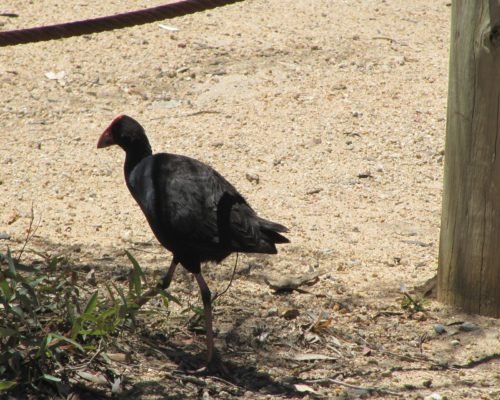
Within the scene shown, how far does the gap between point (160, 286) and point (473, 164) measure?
1.65 m

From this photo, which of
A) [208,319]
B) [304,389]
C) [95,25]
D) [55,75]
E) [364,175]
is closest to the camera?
[95,25]

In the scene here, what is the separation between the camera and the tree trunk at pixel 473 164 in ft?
14.9

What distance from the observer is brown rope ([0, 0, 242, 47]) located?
12.9ft

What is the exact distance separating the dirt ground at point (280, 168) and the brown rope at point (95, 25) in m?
1.48

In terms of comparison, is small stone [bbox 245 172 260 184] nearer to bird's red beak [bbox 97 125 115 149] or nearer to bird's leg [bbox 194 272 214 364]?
bird's red beak [bbox 97 125 115 149]

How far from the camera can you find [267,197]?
6.50 m

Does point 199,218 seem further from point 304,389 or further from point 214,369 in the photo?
point 304,389

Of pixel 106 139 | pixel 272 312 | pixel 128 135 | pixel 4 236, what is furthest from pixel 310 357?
pixel 4 236

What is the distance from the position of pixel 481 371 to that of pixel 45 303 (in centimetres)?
208

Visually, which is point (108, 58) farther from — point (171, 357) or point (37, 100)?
point (171, 357)

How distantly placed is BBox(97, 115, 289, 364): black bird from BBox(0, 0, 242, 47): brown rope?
1.00 meters

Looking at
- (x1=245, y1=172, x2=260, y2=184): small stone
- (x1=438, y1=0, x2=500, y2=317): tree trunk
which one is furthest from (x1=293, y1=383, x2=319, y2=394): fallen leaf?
(x1=245, y1=172, x2=260, y2=184): small stone

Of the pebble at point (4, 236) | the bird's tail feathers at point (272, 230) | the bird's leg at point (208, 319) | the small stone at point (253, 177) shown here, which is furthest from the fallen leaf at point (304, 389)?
the small stone at point (253, 177)

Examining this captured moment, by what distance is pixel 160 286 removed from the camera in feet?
15.6
